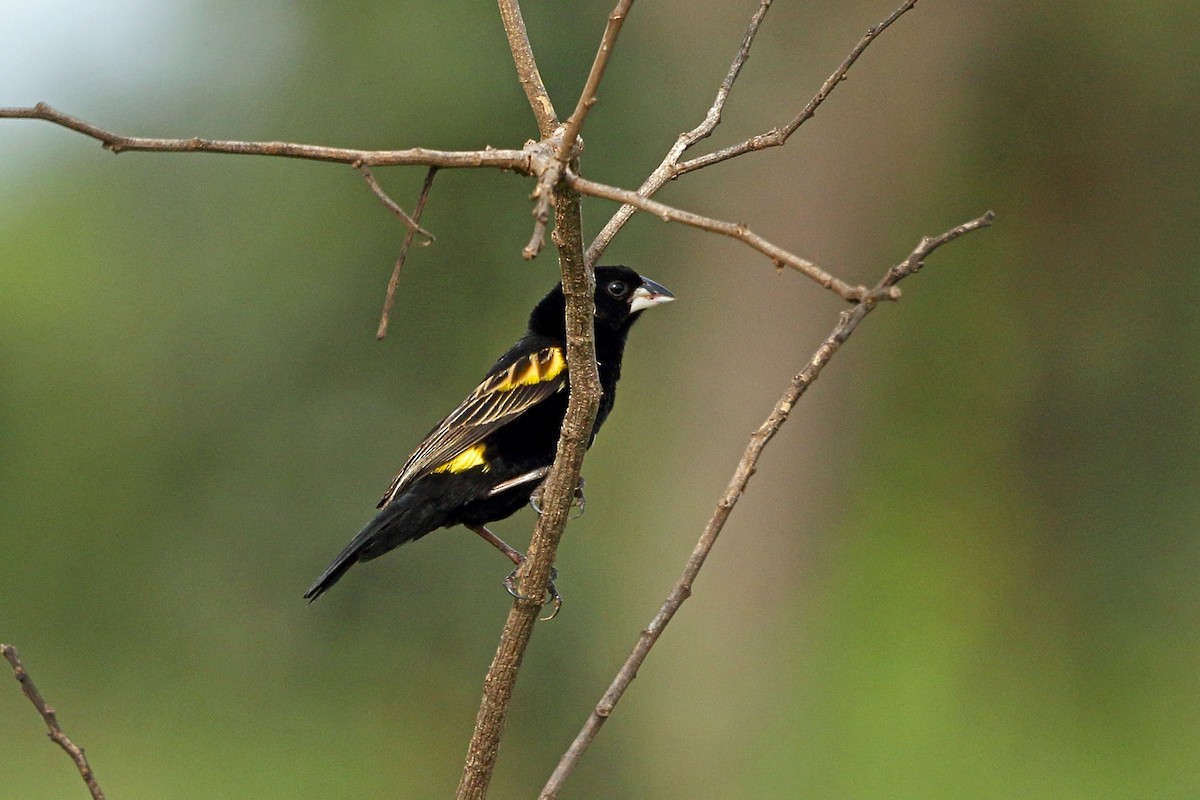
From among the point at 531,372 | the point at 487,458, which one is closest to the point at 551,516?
the point at 487,458

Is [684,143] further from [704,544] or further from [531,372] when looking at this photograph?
[704,544]

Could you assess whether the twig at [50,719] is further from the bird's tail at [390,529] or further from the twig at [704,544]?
the bird's tail at [390,529]

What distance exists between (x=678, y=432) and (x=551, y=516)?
9345 millimetres

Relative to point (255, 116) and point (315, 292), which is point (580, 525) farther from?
point (255, 116)

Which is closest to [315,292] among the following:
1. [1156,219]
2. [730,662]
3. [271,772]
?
[271,772]

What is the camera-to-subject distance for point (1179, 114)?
13.8 metres

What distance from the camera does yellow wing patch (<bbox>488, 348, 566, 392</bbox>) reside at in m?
A: 4.57

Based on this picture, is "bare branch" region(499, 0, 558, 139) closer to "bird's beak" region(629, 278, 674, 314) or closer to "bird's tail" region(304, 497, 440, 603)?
"bird's tail" region(304, 497, 440, 603)

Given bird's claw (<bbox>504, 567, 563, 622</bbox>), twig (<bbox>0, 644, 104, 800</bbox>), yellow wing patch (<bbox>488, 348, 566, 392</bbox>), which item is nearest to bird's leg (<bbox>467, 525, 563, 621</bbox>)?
bird's claw (<bbox>504, 567, 563, 622</bbox>)

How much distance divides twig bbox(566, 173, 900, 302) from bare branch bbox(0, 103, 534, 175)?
0.29 metres

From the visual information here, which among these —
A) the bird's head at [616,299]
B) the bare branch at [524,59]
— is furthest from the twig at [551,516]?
the bird's head at [616,299]

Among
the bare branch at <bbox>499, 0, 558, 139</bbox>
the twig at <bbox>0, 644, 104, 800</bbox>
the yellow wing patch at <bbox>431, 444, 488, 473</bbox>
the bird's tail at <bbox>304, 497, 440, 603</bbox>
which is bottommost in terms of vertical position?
the twig at <bbox>0, 644, 104, 800</bbox>

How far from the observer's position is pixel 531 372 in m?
4.61

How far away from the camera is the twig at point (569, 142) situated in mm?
1846
